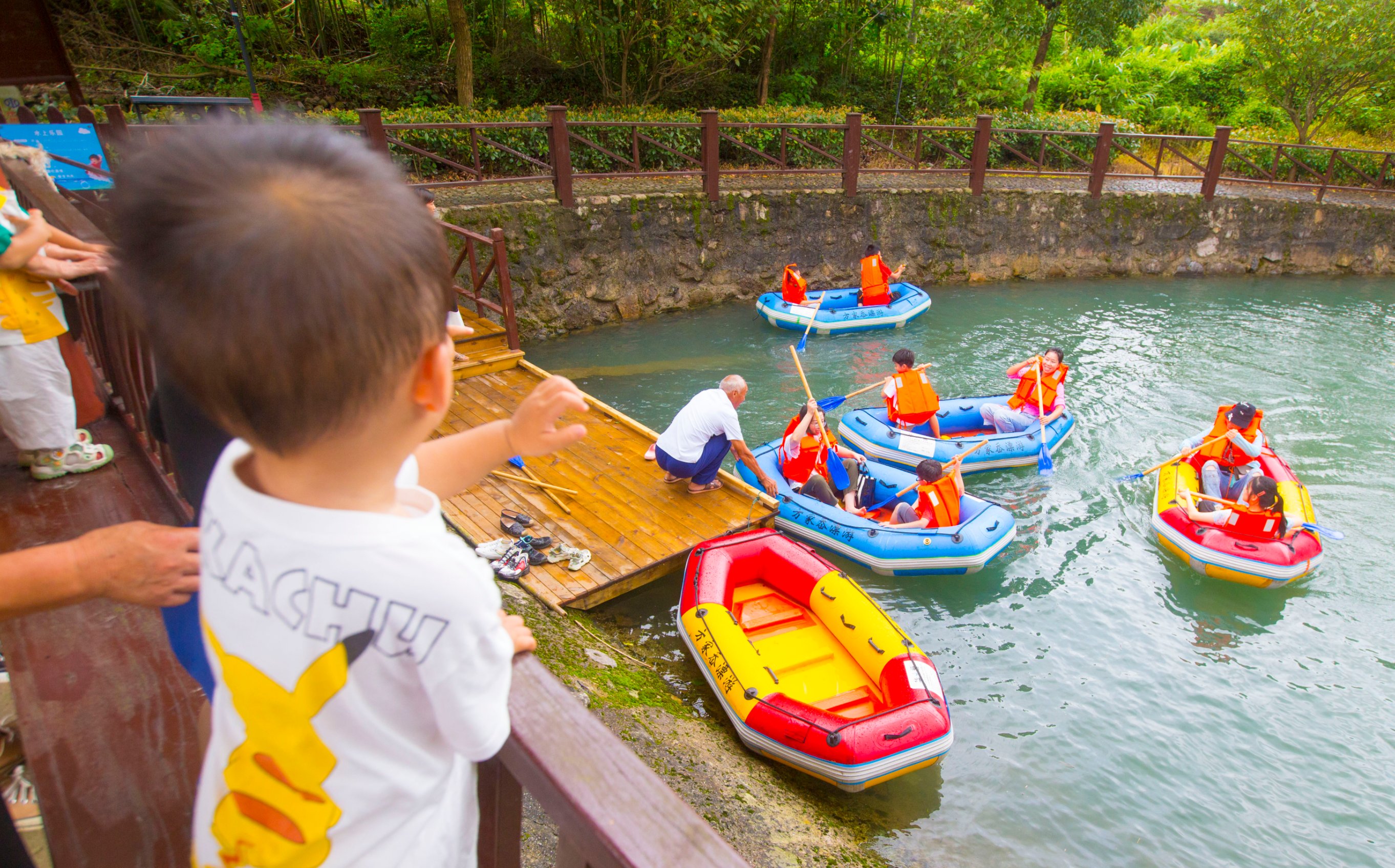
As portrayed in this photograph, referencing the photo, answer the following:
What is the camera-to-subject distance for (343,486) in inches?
31.6

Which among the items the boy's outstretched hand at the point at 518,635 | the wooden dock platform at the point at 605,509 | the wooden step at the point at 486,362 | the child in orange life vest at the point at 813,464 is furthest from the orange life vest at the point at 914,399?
the boy's outstretched hand at the point at 518,635

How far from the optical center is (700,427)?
602cm

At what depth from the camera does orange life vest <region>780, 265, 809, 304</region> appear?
38.5ft

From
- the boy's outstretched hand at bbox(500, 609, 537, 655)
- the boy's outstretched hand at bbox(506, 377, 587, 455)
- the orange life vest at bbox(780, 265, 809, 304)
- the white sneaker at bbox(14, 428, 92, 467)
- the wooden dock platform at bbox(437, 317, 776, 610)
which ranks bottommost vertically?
the wooden dock platform at bbox(437, 317, 776, 610)

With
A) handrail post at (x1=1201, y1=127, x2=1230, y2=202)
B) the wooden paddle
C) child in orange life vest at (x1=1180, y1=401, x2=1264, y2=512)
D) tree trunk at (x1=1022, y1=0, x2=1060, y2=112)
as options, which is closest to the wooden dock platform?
the wooden paddle

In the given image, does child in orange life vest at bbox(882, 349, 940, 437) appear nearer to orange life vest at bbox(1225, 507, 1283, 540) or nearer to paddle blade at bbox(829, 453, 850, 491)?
paddle blade at bbox(829, 453, 850, 491)

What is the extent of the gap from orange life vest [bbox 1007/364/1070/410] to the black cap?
174cm

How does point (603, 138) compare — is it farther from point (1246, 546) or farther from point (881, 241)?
point (1246, 546)

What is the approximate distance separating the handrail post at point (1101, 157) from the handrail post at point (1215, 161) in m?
2.03

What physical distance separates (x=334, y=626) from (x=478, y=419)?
6.32 meters

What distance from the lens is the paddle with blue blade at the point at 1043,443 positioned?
805cm

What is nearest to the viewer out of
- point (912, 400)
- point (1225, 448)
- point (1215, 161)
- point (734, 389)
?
point (734, 389)

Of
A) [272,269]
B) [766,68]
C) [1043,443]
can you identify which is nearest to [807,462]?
[1043,443]

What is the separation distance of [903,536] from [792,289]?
20.5 ft
